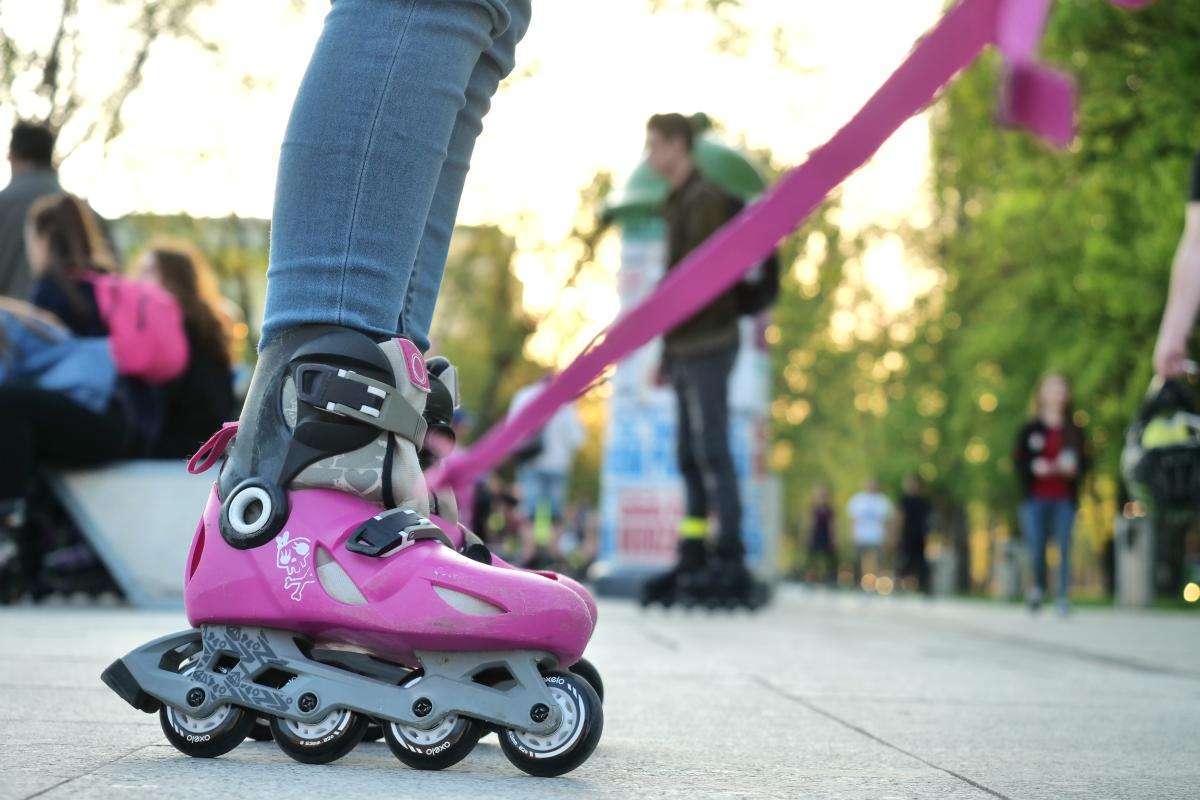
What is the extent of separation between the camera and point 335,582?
206 centimetres

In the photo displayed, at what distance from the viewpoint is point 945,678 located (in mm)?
4180

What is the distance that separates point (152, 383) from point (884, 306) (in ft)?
99.4

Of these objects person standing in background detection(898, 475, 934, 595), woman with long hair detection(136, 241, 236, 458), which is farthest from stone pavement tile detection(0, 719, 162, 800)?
person standing in background detection(898, 475, 934, 595)

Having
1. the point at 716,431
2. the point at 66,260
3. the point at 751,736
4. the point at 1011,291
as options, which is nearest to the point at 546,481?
the point at 716,431

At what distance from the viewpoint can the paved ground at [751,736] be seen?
1.90 meters

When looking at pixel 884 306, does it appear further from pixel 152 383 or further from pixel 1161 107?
pixel 152 383

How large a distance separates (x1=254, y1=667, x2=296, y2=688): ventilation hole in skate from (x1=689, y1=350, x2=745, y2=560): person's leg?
6293mm

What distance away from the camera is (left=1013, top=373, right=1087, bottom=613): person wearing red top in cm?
1307

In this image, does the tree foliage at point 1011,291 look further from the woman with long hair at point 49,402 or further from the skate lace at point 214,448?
the woman with long hair at point 49,402

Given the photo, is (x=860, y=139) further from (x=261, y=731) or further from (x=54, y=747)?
(x=54, y=747)

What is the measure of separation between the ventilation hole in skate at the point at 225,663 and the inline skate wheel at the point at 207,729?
0.05 m

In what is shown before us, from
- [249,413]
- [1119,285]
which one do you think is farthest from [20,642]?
[1119,285]

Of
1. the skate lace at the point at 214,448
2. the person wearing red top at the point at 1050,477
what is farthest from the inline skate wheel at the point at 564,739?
the person wearing red top at the point at 1050,477

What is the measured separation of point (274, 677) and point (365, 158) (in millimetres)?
723
